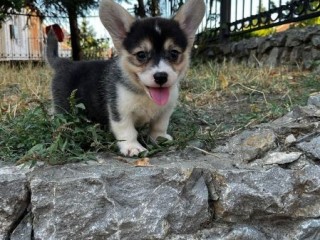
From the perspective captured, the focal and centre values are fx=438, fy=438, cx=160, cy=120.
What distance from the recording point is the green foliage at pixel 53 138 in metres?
2.29

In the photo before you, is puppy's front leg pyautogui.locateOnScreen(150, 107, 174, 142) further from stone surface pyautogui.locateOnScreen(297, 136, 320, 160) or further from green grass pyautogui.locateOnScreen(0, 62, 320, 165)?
stone surface pyautogui.locateOnScreen(297, 136, 320, 160)

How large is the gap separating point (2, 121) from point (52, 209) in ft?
4.19

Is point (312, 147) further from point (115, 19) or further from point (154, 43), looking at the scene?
point (115, 19)

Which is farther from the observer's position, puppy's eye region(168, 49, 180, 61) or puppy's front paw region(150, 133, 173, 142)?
puppy's front paw region(150, 133, 173, 142)

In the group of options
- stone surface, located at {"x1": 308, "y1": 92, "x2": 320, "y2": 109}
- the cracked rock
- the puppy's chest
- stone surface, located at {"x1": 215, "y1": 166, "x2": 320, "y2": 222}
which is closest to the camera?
the cracked rock

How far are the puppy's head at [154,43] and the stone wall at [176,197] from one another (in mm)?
434

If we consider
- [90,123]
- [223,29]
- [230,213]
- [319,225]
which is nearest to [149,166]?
[230,213]

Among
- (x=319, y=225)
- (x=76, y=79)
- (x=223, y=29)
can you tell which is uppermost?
(x=223, y=29)

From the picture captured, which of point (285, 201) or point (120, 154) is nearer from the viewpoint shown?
point (285, 201)

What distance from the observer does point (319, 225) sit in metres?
2.32

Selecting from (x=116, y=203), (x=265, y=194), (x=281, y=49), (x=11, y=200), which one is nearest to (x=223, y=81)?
(x=281, y=49)

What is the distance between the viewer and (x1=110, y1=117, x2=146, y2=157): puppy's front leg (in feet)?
8.09

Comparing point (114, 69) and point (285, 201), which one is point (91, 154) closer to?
point (114, 69)

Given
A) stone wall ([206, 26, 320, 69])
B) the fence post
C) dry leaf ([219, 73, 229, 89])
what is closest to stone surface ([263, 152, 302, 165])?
dry leaf ([219, 73, 229, 89])
